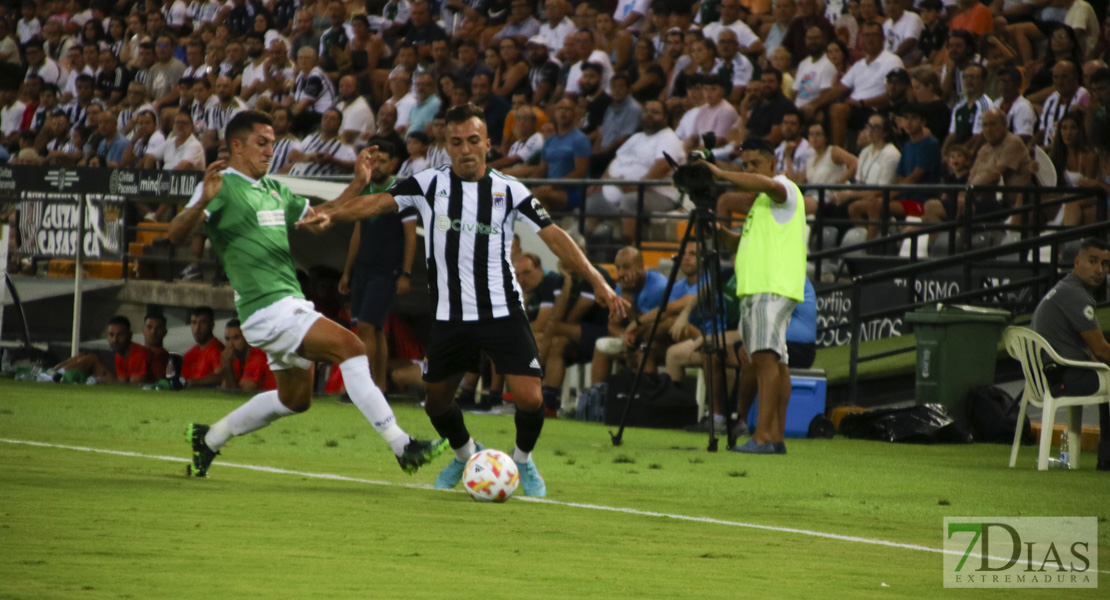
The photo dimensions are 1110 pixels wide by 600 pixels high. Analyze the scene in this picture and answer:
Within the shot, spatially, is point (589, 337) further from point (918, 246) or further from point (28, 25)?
point (28, 25)

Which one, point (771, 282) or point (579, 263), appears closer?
point (579, 263)

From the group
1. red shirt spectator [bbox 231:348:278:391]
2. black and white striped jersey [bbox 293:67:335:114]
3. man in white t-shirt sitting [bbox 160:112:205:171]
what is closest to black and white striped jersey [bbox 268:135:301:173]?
black and white striped jersey [bbox 293:67:335:114]

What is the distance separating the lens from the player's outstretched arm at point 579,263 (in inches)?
299

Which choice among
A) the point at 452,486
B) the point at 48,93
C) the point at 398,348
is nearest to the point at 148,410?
the point at 398,348

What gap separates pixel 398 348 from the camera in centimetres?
1574

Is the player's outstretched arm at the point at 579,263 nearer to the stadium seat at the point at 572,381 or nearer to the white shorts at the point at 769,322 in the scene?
the white shorts at the point at 769,322

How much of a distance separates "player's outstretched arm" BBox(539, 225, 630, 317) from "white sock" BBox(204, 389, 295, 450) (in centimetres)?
178

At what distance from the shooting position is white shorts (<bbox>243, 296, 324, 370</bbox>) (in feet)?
25.5

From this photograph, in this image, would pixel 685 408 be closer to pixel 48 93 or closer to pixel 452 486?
pixel 452 486

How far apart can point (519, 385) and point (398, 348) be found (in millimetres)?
8182

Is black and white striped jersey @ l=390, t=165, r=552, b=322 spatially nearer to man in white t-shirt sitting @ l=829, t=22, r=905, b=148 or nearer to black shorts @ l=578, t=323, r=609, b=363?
black shorts @ l=578, t=323, r=609, b=363

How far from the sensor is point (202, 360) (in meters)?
16.2

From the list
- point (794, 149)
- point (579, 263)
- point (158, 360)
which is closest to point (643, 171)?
point (794, 149)
